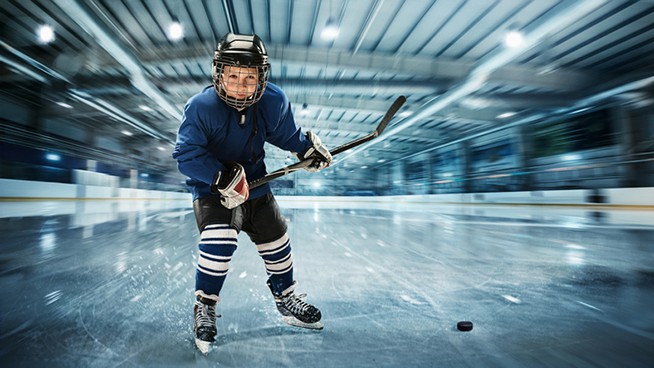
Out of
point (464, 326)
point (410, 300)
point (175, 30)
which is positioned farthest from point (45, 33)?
point (464, 326)

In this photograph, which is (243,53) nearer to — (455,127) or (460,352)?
(460,352)

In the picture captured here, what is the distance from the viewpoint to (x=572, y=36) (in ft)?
22.9

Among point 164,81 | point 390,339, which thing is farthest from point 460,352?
point 164,81

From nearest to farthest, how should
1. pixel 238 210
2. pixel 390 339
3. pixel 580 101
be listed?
pixel 390 339 → pixel 238 210 → pixel 580 101

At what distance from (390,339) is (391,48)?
7466 mm

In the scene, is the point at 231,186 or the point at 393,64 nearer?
the point at 231,186

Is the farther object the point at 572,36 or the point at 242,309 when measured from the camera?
the point at 572,36

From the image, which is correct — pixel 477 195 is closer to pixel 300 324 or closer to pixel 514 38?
pixel 514 38

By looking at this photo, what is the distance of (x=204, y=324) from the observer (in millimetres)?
1179

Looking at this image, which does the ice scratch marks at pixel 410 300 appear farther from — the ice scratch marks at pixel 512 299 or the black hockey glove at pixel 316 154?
the black hockey glove at pixel 316 154

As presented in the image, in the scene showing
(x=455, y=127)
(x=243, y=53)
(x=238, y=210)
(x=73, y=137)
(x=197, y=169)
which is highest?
(x=455, y=127)

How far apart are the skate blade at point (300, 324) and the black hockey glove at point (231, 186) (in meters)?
0.56

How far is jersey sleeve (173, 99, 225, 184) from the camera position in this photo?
120 centimetres

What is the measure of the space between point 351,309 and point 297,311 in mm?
290
